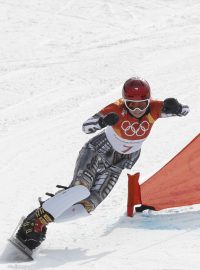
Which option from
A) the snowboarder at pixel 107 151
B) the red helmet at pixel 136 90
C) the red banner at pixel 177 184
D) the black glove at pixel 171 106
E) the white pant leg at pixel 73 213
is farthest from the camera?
the red banner at pixel 177 184

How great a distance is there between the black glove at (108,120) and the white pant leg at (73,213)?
775 millimetres

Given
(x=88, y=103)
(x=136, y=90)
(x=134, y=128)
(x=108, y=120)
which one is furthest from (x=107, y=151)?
(x=88, y=103)

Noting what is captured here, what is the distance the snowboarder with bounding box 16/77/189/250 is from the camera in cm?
553

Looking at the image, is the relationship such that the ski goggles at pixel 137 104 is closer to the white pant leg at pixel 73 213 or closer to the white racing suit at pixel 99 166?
the white racing suit at pixel 99 166

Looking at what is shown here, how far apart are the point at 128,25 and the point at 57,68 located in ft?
14.1

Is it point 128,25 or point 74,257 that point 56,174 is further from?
point 128,25

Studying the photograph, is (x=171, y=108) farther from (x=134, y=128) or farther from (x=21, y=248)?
(x=21, y=248)

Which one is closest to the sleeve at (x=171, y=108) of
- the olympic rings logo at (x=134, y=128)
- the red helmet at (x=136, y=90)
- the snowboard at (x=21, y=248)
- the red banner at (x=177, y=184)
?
the olympic rings logo at (x=134, y=128)

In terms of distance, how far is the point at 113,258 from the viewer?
5012 mm

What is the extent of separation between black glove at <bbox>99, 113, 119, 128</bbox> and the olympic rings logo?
296 millimetres

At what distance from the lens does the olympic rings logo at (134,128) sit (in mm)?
6113

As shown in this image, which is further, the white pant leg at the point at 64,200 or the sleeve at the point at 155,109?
the sleeve at the point at 155,109

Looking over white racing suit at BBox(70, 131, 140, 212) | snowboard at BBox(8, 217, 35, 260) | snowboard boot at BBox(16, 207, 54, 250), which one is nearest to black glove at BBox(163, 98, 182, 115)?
white racing suit at BBox(70, 131, 140, 212)

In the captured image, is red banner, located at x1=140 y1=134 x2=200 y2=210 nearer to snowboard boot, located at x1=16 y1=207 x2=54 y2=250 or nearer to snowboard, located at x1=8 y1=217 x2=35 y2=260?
snowboard boot, located at x1=16 y1=207 x2=54 y2=250
